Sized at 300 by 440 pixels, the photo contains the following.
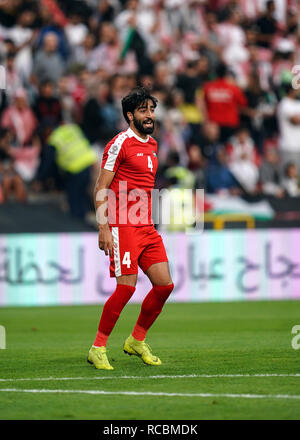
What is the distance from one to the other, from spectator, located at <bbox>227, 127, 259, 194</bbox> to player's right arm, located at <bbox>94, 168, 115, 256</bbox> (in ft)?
35.1

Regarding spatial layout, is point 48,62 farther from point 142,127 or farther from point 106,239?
point 106,239

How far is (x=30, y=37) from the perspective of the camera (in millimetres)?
18844

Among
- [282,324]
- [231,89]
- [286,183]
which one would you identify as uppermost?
[231,89]

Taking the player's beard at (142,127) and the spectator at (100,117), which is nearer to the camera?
the player's beard at (142,127)

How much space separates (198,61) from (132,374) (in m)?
12.4

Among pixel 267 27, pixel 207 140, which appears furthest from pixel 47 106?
pixel 267 27

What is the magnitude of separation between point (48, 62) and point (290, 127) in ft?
16.1

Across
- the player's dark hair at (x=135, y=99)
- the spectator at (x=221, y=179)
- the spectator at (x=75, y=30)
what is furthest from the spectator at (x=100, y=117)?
the player's dark hair at (x=135, y=99)

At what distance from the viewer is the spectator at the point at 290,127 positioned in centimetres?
1980

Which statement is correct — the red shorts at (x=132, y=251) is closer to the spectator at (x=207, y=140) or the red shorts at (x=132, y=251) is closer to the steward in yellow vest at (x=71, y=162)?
the steward in yellow vest at (x=71, y=162)

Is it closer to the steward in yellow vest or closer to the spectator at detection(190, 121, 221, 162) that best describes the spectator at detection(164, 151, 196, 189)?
the steward in yellow vest

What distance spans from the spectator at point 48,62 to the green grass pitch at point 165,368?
554 cm
